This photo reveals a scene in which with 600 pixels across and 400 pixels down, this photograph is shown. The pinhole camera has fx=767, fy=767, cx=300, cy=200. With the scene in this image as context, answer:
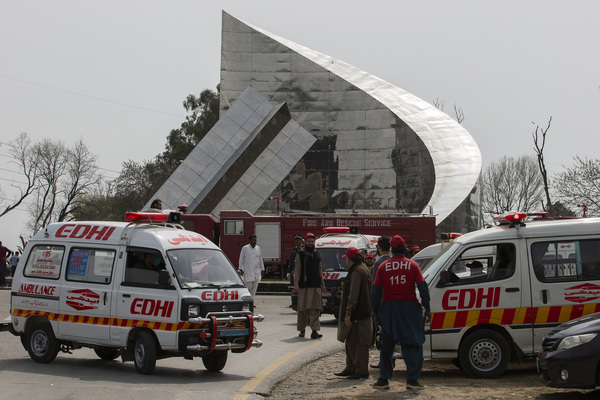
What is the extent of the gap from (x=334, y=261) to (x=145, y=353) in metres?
8.68

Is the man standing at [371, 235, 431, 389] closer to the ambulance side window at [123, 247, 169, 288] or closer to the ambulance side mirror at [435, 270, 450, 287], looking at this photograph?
the ambulance side mirror at [435, 270, 450, 287]

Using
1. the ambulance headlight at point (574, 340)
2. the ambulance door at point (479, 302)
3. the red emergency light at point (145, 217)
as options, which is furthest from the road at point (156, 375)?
the ambulance headlight at point (574, 340)

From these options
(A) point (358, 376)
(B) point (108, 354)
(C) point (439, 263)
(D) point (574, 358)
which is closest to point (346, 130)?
(B) point (108, 354)

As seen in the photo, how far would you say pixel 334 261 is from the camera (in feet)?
58.0

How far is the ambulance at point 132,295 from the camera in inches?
371

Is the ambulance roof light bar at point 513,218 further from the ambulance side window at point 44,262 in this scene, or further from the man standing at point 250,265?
the man standing at point 250,265

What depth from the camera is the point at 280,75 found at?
173ft

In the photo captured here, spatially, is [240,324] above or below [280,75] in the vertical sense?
below

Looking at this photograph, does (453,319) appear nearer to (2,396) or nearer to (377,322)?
(377,322)

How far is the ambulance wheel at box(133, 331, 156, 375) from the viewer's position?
371 inches

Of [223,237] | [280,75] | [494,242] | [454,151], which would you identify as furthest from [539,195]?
[494,242]

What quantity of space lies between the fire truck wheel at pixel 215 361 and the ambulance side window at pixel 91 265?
166cm

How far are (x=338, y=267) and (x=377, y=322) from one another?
7.32 m

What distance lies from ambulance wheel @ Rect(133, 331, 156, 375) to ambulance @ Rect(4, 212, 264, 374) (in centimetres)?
1
